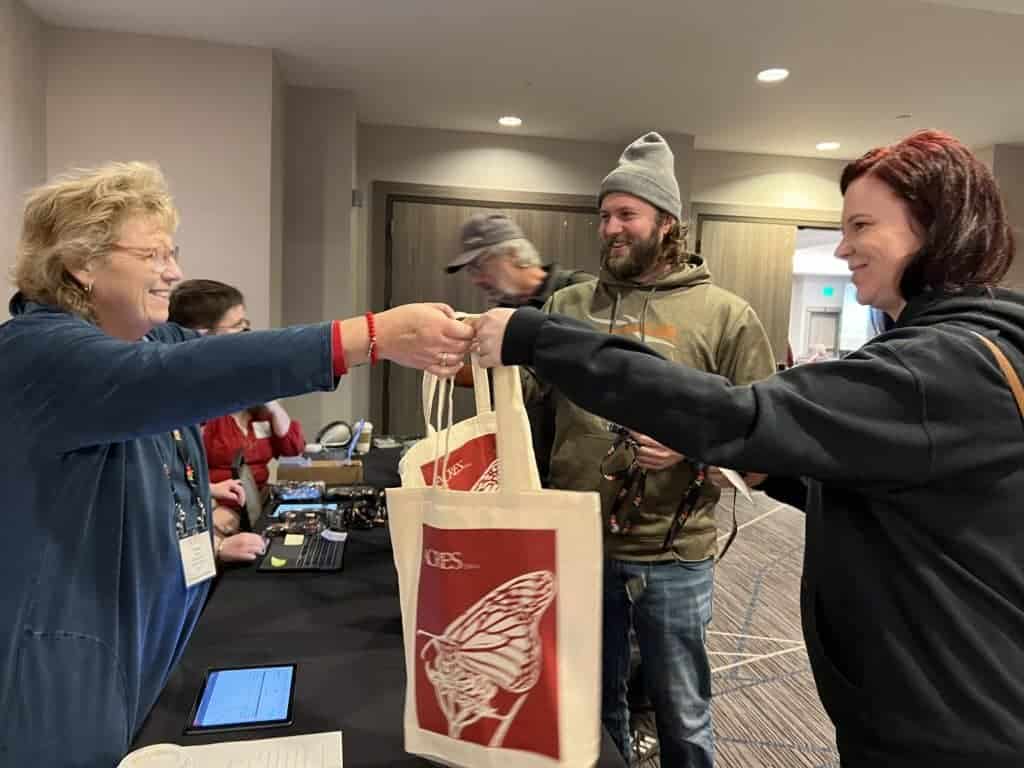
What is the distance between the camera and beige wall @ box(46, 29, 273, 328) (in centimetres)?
350

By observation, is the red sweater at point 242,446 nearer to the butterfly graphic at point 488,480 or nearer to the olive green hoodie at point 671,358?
the olive green hoodie at point 671,358

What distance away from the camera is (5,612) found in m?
0.94

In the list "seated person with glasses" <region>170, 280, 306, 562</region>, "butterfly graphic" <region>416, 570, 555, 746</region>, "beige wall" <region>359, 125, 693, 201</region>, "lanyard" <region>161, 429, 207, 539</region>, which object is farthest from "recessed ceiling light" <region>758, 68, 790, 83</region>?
"butterfly graphic" <region>416, 570, 555, 746</region>

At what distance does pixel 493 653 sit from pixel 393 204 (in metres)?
4.74

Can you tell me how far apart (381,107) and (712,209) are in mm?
2675

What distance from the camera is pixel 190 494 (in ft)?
4.25

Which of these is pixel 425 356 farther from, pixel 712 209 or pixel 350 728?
pixel 712 209

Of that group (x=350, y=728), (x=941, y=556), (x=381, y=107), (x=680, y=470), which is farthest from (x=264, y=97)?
(x=941, y=556)

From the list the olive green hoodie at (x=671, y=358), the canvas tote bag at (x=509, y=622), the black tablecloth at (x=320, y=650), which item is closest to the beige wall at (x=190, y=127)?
the black tablecloth at (x=320, y=650)

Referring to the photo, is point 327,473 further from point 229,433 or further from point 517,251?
point 517,251

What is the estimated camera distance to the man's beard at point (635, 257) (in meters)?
1.69

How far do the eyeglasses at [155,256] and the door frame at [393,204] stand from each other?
4037 mm

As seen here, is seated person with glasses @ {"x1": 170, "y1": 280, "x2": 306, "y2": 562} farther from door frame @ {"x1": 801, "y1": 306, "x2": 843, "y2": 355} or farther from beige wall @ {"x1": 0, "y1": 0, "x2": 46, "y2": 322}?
door frame @ {"x1": 801, "y1": 306, "x2": 843, "y2": 355}

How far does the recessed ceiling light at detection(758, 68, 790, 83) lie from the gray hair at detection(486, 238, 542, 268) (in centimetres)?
262
